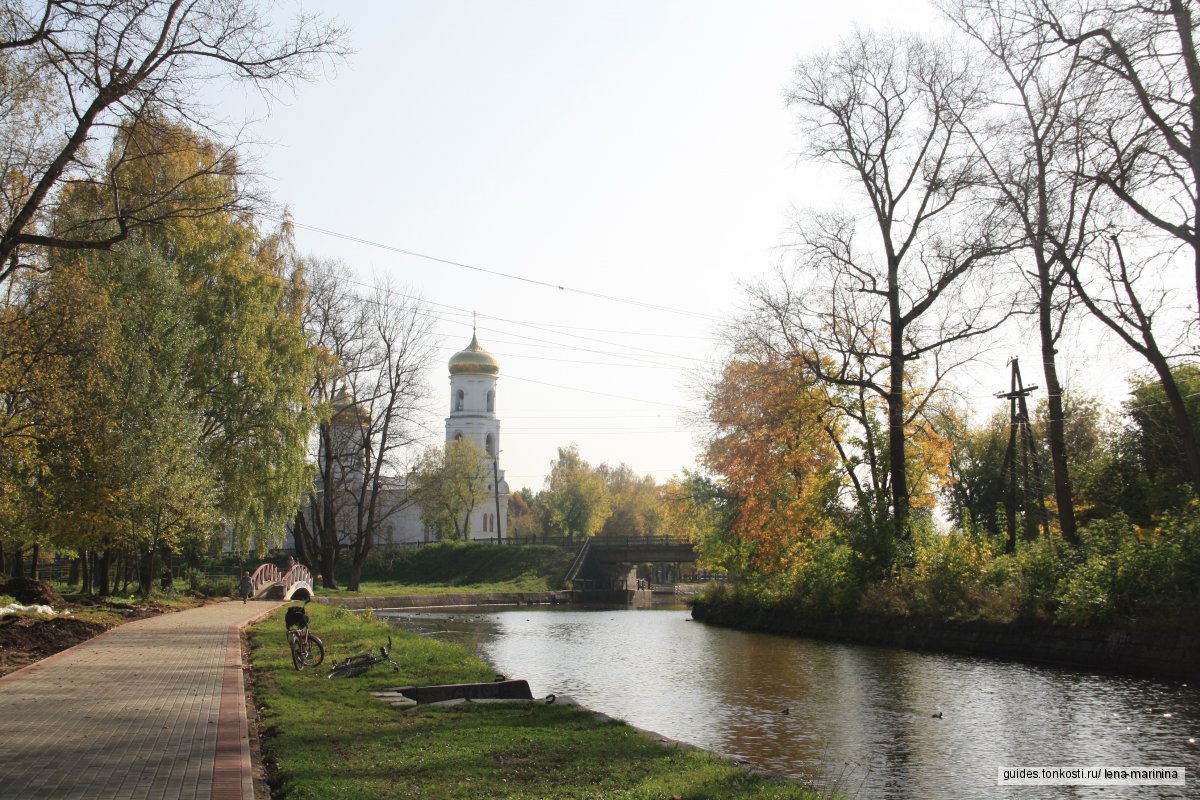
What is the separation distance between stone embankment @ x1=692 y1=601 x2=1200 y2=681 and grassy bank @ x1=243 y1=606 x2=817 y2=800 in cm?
1123

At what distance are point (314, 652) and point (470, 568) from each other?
172 feet

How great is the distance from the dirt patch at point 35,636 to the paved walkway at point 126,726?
1.55 ft

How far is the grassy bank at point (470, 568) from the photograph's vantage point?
6279 cm

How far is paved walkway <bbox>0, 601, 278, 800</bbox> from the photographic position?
24.6 ft

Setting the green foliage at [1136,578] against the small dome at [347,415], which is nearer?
the green foliage at [1136,578]

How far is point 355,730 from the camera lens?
33.0 ft

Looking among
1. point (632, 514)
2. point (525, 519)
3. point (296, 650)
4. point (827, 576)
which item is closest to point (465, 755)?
point (296, 650)

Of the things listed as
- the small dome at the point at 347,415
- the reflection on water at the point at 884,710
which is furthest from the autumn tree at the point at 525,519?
the reflection on water at the point at 884,710

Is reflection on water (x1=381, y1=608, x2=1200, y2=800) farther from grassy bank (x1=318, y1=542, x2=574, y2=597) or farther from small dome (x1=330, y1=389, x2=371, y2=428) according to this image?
grassy bank (x1=318, y1=542, x2=574, y2=597)

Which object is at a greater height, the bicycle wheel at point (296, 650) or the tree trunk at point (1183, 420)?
the tree trunk at point (1183, 420)

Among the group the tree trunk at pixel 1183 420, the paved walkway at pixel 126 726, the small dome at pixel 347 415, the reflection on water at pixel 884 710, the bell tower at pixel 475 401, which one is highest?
the bell tower at pixel 475 401

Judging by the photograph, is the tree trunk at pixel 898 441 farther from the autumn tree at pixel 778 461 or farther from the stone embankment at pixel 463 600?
the stone embankment at pixel 463 600

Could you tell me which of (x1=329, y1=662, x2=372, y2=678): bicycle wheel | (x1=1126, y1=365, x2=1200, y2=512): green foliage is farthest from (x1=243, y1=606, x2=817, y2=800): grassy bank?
(x1=1126, y1=365, x2=1200, y2=512): green foliage

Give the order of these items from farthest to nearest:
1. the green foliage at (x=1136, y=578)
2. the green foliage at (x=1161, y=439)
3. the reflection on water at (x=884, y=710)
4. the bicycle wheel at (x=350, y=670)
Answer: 1. the green foliage at (x=1161, y=439)
2. the green foliage at (x=1136, y=578)
3. the bicycle wheel at (x=350, y=670)
4. the reflection on water at (x=884, y=710)
